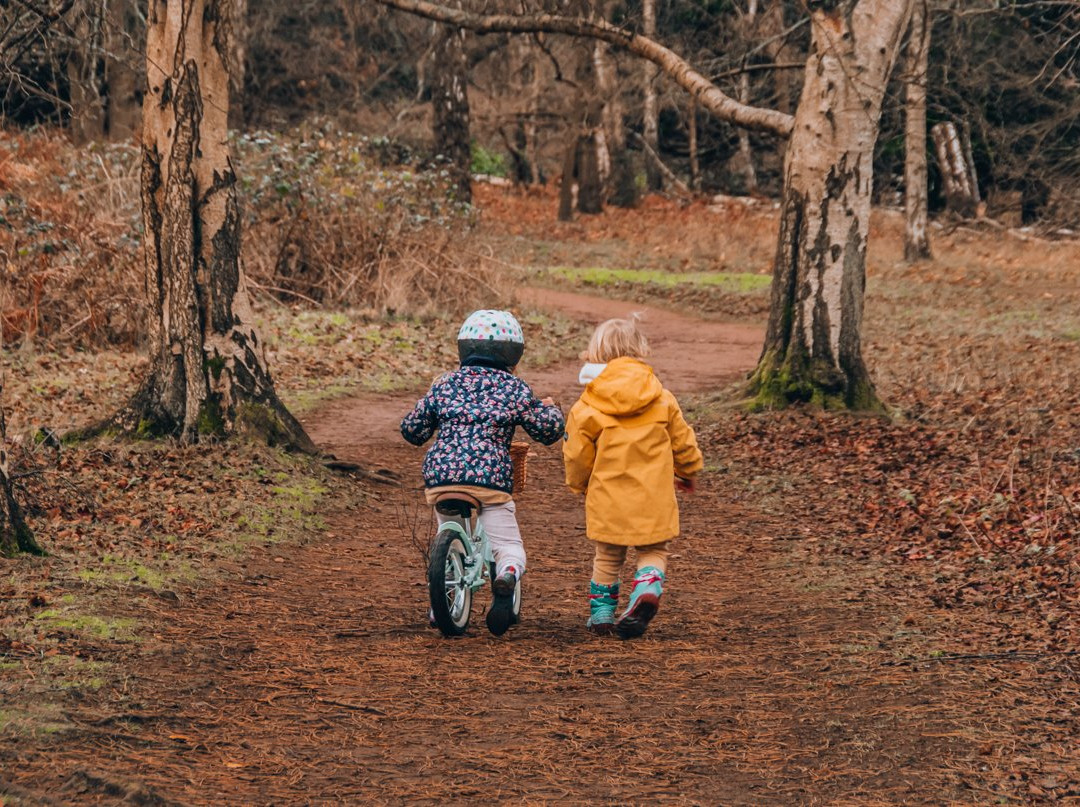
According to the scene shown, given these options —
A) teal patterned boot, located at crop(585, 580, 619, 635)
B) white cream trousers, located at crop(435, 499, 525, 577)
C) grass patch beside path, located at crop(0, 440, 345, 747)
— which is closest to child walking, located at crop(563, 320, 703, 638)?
teal patterned boot, located at crop(585, 580, 619, 635)

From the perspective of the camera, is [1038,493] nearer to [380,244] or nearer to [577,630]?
[577,630]

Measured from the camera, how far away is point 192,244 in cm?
891

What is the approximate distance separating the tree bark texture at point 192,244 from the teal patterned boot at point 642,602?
4.28 metres

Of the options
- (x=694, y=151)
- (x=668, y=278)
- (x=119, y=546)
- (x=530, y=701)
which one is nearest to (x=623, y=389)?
(x=530, y=701)

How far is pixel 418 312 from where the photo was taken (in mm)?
17734

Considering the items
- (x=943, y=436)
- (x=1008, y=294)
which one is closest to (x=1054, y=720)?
(x=943, y=436)

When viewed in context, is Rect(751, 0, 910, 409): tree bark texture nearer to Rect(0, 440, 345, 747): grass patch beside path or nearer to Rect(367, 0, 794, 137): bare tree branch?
Rect(367, 0, 794, 137): bare tree branch

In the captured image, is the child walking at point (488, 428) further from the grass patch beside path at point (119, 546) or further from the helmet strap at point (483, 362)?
the grass patch beside path at point (119, 546)

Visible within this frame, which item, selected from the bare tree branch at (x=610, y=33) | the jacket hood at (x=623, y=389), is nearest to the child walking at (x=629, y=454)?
the jacket hood at (x=623, y=389)

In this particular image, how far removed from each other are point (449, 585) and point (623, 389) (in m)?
1.24

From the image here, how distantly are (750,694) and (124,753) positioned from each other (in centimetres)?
251

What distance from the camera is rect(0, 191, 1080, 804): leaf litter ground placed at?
422 cm

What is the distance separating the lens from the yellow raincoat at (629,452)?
589 cm

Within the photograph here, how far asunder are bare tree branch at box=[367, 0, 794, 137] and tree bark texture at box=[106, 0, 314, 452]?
3.35 metres
